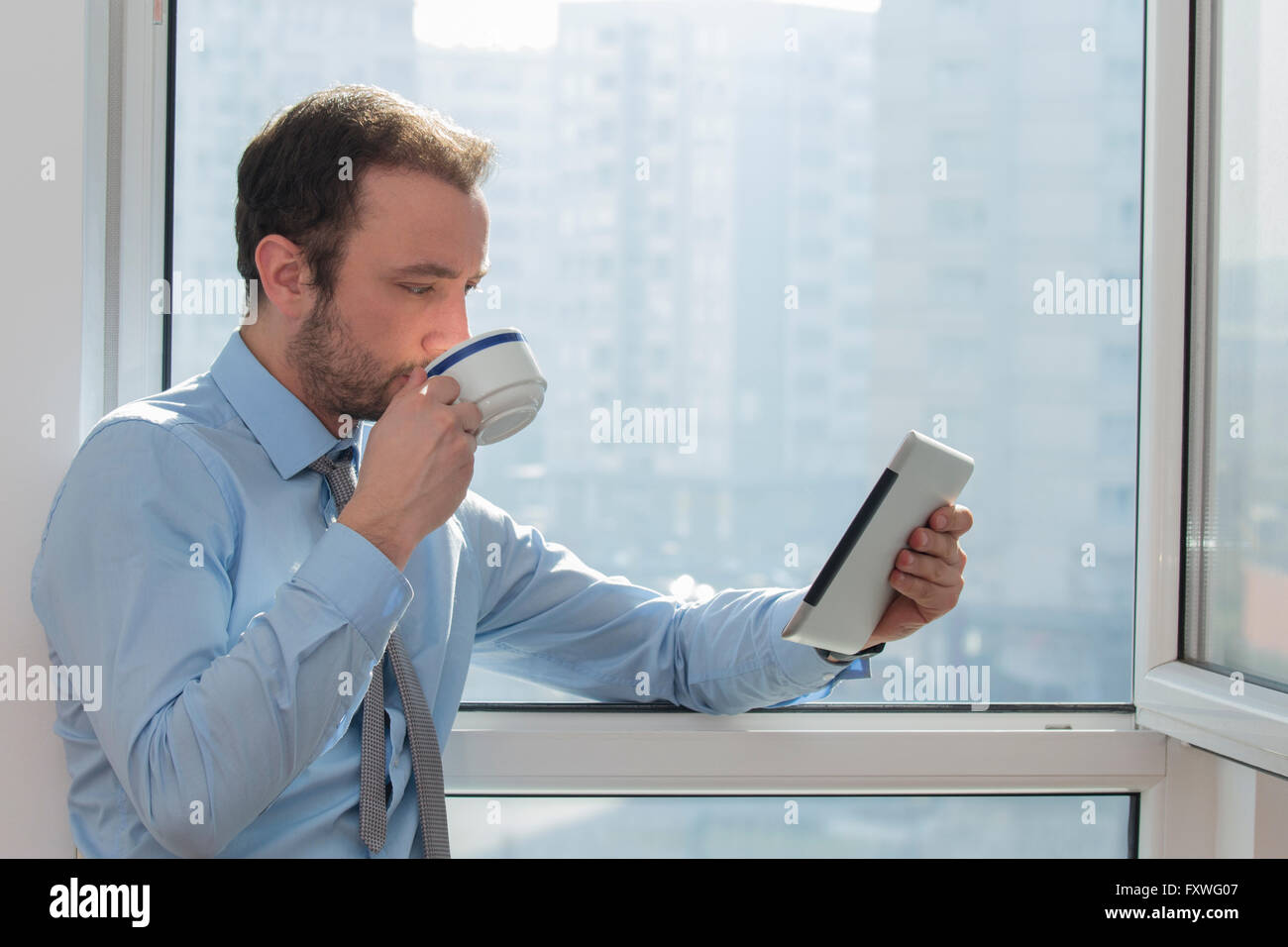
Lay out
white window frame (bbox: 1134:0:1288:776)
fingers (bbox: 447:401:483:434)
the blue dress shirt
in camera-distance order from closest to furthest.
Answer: the blue dress shirt < fingers (bbox: 447:401:483:434) < white window frame (bbox: 1134:0:1288:776)

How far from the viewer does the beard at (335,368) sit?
0.98 meters

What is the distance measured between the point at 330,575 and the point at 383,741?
0.25 meters

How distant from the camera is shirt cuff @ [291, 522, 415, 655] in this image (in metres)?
0.81

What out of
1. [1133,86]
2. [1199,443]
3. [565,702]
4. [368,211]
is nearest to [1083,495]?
[1199,443]

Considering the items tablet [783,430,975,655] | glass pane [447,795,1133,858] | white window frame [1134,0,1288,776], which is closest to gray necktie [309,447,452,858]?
glass pane [447,795,1133,858]

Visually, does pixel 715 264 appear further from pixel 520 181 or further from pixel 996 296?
Result: pixel 996 296

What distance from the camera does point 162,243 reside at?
122cm

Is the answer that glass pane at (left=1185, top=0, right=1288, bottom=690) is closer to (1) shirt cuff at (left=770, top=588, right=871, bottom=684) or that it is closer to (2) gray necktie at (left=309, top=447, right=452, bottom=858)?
(1) shirt cuff at (left=770, top=588, right=871, bottom=684)

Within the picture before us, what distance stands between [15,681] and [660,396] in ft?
2.64

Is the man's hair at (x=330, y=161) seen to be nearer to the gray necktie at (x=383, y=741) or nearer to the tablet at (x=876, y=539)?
the gray necktie at (x=383, y=741)

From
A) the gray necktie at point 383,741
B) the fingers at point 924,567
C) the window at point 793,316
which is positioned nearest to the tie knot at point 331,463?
the gray necktie at point 383,741

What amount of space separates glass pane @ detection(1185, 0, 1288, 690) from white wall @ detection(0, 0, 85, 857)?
1.37m

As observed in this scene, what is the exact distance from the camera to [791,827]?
1.27 meters
